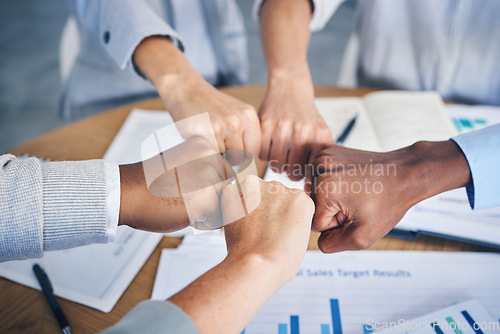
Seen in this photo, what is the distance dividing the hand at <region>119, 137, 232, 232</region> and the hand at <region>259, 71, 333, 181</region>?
136 millimetres

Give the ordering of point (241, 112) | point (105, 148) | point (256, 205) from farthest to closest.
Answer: point (105, 148)
point (241, 112)
point (256, 205)

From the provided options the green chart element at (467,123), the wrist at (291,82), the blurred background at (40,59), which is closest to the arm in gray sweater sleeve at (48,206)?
the wrist at (291,82)

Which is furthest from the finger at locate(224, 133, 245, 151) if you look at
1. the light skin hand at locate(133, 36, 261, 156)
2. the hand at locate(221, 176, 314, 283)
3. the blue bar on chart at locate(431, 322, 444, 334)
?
the blue bar on chart at locate(431, 322, 444, 334)

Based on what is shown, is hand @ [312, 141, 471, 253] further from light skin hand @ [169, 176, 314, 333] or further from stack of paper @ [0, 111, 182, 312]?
stack of paper @ [0, 111, 182, 312]

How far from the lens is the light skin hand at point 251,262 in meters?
0.34

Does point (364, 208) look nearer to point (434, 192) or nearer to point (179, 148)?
point (434, 192)

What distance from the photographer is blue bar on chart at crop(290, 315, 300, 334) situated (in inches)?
17.1

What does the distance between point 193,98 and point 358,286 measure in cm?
36

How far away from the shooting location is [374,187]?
473mm

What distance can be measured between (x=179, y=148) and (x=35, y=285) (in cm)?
26

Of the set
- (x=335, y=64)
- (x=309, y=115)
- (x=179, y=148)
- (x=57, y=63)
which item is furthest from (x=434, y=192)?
(x=57, y=63)

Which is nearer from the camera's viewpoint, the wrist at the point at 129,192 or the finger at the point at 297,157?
the wrist at the point at 129,192

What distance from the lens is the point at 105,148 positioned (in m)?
0.69

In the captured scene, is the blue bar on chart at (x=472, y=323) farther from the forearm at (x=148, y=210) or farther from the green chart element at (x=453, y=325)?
the forearm at (x=148, y=210)
